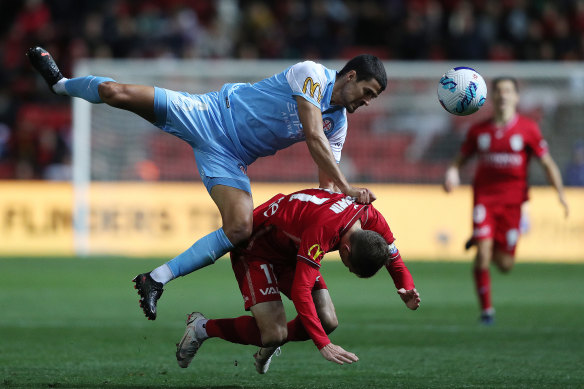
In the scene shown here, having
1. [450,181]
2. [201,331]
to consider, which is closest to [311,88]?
[201,331]

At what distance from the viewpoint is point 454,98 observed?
681cm

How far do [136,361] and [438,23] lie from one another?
14011mm

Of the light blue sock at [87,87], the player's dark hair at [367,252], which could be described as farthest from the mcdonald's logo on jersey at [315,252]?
the light blue sock at [87,87]

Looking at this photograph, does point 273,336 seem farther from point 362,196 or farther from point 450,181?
point 450,181

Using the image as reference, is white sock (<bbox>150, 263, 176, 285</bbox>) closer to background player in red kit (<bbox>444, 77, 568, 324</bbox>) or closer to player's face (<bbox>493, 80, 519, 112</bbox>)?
background player in red kit (<bbox>444, 77, 568, 324</bbox>)

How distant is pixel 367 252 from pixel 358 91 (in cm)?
135

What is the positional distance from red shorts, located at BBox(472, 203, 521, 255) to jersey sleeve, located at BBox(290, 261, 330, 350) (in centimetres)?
441

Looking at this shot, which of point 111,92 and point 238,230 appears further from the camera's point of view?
point 111,92

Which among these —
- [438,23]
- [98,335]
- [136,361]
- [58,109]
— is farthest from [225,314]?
[438,23]

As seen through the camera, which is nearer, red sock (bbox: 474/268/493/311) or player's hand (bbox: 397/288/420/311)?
player's hand (bbox: 397/288/420/311)

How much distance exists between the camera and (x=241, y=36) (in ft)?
66.6

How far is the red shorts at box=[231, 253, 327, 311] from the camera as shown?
20.5 ft

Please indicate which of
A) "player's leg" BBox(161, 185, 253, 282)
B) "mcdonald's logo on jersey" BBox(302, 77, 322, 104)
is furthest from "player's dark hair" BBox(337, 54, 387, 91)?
"player's leg" BBox(161, 185, 253, 282)

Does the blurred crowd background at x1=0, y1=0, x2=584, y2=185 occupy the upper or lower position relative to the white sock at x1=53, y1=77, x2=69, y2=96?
upper
